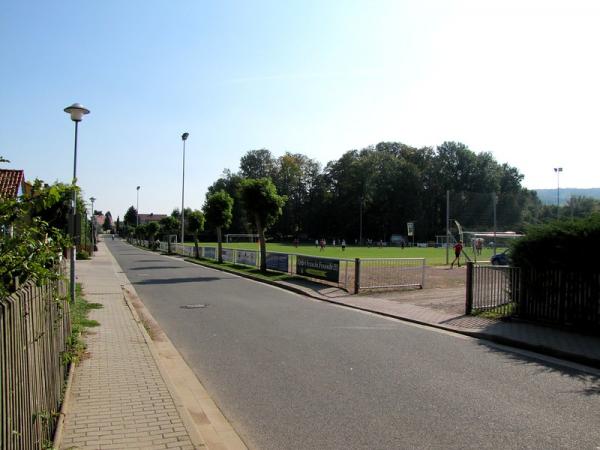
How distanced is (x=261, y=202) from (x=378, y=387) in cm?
1931

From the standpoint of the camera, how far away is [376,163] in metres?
102

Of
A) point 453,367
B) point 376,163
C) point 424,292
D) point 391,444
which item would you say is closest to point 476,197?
point 424,292

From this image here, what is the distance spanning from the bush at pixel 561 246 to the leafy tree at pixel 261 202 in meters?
14.9

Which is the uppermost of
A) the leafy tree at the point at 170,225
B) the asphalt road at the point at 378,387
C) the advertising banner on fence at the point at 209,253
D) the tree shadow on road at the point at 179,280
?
the leafy tree at the point at 170,225

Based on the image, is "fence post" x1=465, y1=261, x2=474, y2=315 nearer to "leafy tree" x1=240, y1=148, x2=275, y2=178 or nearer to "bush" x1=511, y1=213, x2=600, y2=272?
"bush" x1=511, y1=213, x2=600, y2=272

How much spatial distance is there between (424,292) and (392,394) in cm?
1079

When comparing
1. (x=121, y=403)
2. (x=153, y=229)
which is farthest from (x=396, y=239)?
(x=121, y=403)

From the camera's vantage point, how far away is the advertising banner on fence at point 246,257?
2771 cm

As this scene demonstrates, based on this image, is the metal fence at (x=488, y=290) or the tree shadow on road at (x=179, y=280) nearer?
the metal fence at (x=488, y=290)

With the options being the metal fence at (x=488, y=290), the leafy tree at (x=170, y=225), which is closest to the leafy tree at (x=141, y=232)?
the leafy tree at (x=170, y=225)

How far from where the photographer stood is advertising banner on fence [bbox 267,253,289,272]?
22.8m

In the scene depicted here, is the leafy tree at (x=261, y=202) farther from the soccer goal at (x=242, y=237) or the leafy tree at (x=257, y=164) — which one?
the leafy tree at (x=257, y=164)

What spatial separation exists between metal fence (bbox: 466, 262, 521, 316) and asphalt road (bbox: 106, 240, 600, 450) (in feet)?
7.14

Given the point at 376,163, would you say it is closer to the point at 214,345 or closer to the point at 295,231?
the point at 295,231
